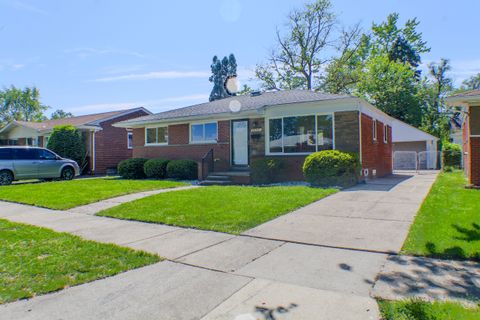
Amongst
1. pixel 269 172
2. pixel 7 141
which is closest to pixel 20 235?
pixel 269 172

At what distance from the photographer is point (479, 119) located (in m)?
10.3

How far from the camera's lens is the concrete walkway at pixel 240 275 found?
295 centimetres

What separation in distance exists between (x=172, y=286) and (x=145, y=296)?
12.9 inches

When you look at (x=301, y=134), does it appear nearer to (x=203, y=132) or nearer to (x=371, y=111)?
(x=371, y=111)

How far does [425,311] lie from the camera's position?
9.14 feet

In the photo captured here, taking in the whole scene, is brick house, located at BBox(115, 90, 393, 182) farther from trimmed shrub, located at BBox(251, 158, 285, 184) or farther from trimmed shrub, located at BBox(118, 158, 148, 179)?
trimmed shrub, located at BBox(118, 158, 148, 179)

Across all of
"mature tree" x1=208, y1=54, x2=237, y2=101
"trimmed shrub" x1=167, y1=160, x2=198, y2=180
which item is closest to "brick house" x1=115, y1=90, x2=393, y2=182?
"trimmed shrub" x1=167, y1=160, x2=198, y2=180

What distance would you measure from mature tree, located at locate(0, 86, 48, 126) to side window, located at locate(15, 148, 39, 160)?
162 feet

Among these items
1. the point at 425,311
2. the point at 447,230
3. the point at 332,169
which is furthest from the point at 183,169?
the point at 425,311

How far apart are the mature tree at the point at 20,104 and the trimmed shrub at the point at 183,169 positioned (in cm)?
5381

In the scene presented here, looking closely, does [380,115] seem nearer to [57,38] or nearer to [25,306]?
[57,38]

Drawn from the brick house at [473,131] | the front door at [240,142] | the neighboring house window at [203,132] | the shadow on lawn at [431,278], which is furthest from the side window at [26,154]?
the brick house at [473,131]

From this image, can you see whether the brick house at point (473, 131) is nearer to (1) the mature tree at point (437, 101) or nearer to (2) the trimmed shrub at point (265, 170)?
Answer: (2) the trimmed shrub at point (265, 170)

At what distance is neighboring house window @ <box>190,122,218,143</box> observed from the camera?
16.1 meters
